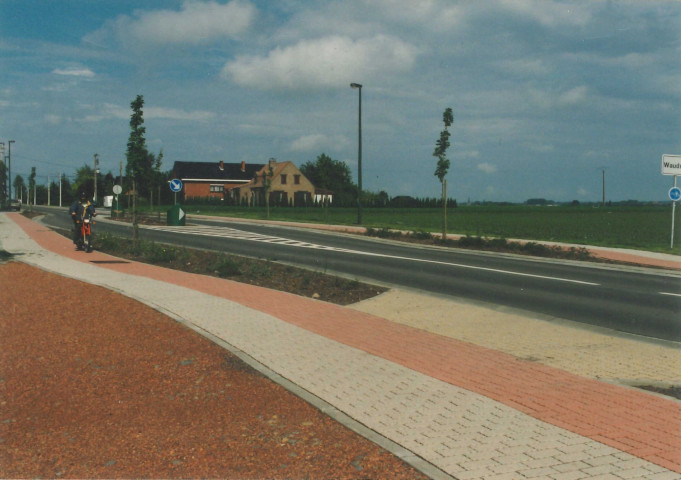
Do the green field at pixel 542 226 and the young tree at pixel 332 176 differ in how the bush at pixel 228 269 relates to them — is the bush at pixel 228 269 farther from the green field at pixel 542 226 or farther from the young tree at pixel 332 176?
the young tree at pixel 332 176

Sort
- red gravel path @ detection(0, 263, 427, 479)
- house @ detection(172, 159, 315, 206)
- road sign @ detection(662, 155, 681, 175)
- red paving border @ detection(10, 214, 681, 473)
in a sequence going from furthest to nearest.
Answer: house @ detection(172, 159, 315, 206)
road sign @ detection(662, 155, 681, 175)
red paving border @ detection(10, 214, 681, 473)
red gravel path @ detection(0, 263, 427, 479)

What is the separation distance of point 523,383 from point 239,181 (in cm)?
9726

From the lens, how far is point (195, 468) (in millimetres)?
3828

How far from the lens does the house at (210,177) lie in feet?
316

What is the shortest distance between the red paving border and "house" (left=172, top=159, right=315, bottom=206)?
73.5m

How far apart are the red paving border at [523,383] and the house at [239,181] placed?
73.5 metres

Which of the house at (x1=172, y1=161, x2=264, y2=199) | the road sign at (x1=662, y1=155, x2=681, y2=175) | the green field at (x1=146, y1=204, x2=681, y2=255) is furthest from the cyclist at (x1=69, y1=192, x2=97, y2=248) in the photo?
the house at (x1=172, y1=161, x2=264, y2=199)

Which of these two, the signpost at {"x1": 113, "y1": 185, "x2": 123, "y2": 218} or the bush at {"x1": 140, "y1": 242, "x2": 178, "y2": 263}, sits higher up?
the signpost at {"x1": 113, "y1": 185, "x2": 123, "y2": 218}

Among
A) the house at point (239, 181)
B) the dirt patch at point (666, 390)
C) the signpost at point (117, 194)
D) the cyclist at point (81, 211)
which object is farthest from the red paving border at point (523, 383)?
the house at point (239, 181)

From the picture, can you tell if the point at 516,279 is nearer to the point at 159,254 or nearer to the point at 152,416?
the point at 159,254

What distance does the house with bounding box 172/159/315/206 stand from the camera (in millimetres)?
88500

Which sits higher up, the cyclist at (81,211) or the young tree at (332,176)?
the young tree at (332,176)

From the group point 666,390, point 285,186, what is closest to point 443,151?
point 666,390

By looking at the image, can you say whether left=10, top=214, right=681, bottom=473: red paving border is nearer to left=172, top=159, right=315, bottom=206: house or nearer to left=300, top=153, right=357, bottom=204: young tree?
left=172, top=159, right=315, bottom=206: house
